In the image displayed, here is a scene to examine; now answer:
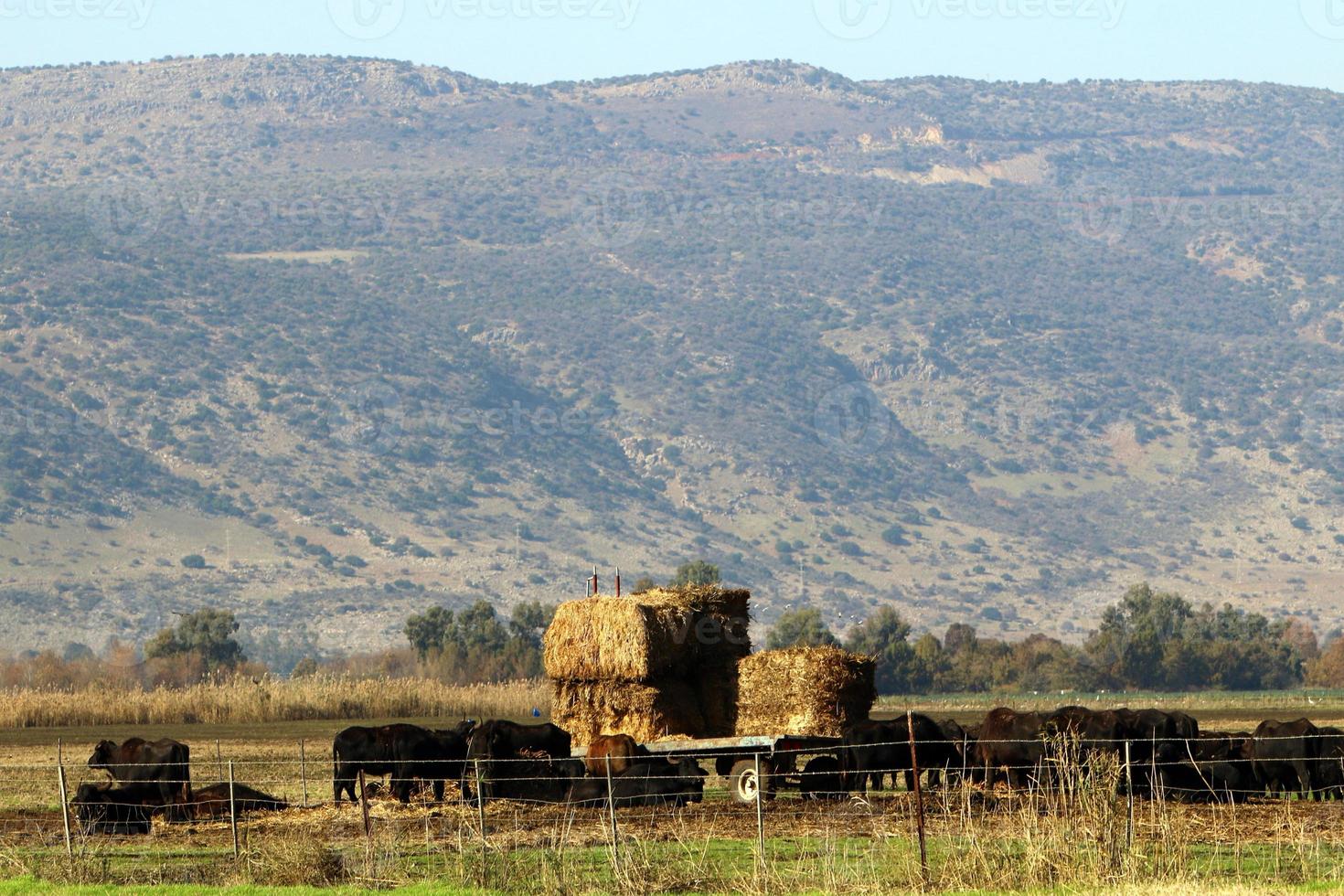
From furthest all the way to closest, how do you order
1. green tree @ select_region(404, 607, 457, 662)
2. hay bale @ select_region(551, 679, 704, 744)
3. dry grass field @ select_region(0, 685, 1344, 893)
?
green tree @ select_region(404, 607, 457, 662)
hay bale @ select_region(551, 679, 704, 744)
dry grass field @ select_region(0, 685, 1344, 893)

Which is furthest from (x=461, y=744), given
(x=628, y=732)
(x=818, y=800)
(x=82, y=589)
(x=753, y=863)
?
(x=82, y=589)

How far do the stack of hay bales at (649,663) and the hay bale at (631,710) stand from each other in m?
0.01

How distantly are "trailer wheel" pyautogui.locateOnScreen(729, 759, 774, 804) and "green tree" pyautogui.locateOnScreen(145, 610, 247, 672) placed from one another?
72087 millimetres

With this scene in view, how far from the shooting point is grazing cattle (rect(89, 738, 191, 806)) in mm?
28141

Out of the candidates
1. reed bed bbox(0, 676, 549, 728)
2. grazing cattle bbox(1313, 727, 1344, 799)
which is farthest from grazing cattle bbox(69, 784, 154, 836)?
reed bed bbox(0, 676, 549, 728)

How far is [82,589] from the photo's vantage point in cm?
14825

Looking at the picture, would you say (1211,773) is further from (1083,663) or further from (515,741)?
(1083,663)

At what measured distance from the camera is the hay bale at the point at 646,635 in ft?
102

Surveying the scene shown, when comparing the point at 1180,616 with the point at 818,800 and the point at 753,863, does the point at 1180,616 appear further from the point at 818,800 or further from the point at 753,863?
the point at 753,863

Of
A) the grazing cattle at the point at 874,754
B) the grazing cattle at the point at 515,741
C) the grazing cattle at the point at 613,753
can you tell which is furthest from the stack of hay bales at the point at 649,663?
the grazing cattle at the point at 874,754

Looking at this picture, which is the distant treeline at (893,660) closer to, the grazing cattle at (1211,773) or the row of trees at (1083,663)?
the row of trees at (1083,663)

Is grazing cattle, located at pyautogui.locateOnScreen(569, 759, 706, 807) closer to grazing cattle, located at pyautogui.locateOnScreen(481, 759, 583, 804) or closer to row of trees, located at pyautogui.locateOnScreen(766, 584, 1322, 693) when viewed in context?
grazing cattle, located at pyautogui.locateOnScreen(481, 759, 583, 804)

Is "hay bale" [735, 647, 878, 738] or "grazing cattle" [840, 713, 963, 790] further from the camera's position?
"hay bale" [735, 647, 878, 738]

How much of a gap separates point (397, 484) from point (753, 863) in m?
163
